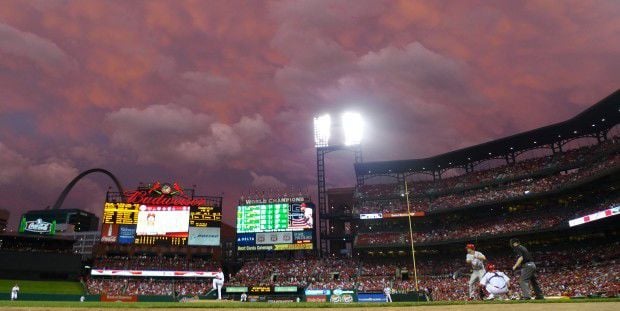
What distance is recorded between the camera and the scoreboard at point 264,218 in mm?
69562

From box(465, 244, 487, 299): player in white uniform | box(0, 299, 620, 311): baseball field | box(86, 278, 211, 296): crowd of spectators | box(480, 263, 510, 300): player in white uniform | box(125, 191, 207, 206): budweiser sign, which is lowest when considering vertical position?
box(86, 278, 211, 296): crowd of spectators

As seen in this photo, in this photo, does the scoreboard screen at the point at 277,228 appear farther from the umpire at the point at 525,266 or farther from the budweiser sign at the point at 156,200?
the umpire at the point at 525,266

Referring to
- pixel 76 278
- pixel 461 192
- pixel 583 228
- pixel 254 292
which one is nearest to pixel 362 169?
pixel 461 192

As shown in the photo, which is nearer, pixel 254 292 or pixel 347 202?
pixel 254 292

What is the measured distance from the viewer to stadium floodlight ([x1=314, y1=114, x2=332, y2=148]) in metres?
80.2

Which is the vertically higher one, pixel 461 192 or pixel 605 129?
pixel 605 129

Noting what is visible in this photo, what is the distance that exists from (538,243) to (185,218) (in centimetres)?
5305

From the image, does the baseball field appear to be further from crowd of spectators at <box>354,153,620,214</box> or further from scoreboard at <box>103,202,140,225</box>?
scoreboard at <box>103,202,140,225</box>

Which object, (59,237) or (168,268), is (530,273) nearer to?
(168,268)

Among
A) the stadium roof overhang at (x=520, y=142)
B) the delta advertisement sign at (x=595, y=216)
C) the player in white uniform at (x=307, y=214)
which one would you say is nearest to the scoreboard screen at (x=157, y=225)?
the player in white uniform at (x=307, y=214)

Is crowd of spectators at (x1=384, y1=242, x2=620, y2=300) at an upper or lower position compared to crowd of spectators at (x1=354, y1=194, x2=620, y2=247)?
lower

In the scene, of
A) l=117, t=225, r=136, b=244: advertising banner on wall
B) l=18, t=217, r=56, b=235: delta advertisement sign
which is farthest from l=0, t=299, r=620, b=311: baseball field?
l=18, t=217, r=56, b=235: delta advertisement sign

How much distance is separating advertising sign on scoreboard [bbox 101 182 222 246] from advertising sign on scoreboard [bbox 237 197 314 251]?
4.84 m

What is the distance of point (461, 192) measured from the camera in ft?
224
